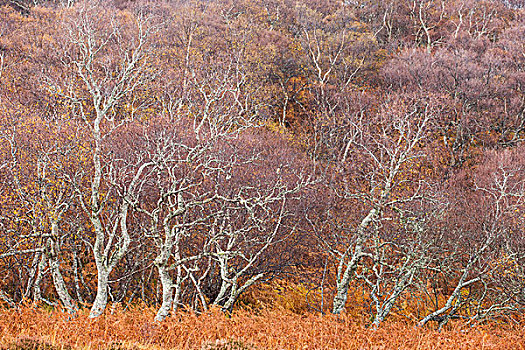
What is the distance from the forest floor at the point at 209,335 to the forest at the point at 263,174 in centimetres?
8

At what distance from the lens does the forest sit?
11.3m

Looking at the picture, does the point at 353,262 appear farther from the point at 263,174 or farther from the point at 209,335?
the point at 263,174

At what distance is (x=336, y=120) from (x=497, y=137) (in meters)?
11.7

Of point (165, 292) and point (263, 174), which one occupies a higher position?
point (165, 292)

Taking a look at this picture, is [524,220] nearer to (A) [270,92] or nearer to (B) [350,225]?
(B) [350,225]

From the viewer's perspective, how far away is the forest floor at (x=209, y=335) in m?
7.61

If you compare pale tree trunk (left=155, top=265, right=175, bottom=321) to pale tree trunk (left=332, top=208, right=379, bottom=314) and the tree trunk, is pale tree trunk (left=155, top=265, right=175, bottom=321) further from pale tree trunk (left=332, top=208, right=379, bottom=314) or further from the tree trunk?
pale tree trunk (left=332, top=208, right=379, bottom=314)

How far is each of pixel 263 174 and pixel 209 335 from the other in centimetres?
1410

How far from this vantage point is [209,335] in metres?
8.81

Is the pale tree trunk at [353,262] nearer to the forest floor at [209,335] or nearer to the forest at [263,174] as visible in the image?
the forest at [263,174]

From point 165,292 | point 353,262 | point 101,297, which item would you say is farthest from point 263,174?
point 101,297

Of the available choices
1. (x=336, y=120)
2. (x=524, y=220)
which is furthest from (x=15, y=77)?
(x=524, y=220)

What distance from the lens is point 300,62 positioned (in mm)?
40219

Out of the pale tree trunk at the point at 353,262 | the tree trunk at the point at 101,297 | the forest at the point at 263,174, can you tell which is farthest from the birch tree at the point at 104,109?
the pale tree trunk at the point at 353,262
